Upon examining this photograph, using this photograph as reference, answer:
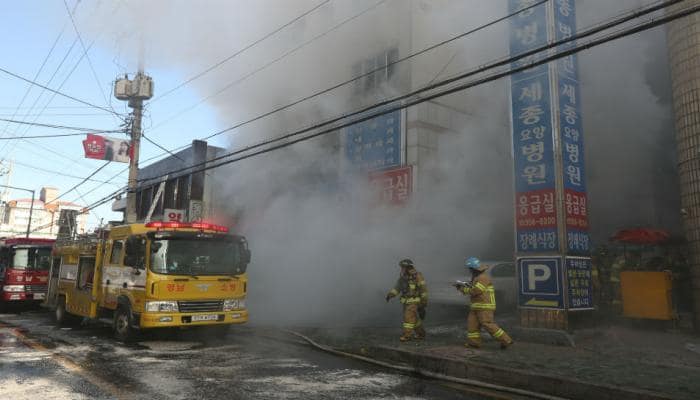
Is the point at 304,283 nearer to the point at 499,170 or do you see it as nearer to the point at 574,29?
the point at 499,170

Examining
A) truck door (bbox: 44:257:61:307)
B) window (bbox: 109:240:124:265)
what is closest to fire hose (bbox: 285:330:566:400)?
window (bbox: 109:240:124:265)

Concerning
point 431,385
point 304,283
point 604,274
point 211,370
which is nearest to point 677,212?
point 604,274

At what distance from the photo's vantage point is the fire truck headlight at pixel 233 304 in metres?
7.41

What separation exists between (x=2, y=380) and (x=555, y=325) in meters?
6.26

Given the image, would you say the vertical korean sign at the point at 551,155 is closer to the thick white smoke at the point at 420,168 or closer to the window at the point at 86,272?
the thick white smoke at the point at 420,168

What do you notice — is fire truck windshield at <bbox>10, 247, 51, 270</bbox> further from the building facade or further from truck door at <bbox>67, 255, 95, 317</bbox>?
truck door at <bbox>67, 255, 95, 317</bbox>

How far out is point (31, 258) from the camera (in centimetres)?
1254

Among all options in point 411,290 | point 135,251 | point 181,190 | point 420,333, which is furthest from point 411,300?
point 181,190

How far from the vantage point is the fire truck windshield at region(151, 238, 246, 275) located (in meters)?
7.09

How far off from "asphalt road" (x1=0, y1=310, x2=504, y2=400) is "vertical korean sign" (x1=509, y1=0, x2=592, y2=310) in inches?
118

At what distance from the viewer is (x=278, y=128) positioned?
41.7ft

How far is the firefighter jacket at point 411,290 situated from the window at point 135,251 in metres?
3.62

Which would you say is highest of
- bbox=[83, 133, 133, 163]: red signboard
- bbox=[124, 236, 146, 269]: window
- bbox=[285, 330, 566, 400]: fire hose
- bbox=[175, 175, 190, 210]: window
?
bbox=[83, 133, 133, 163]: red signboard

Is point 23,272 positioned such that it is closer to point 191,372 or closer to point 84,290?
point 84,290
